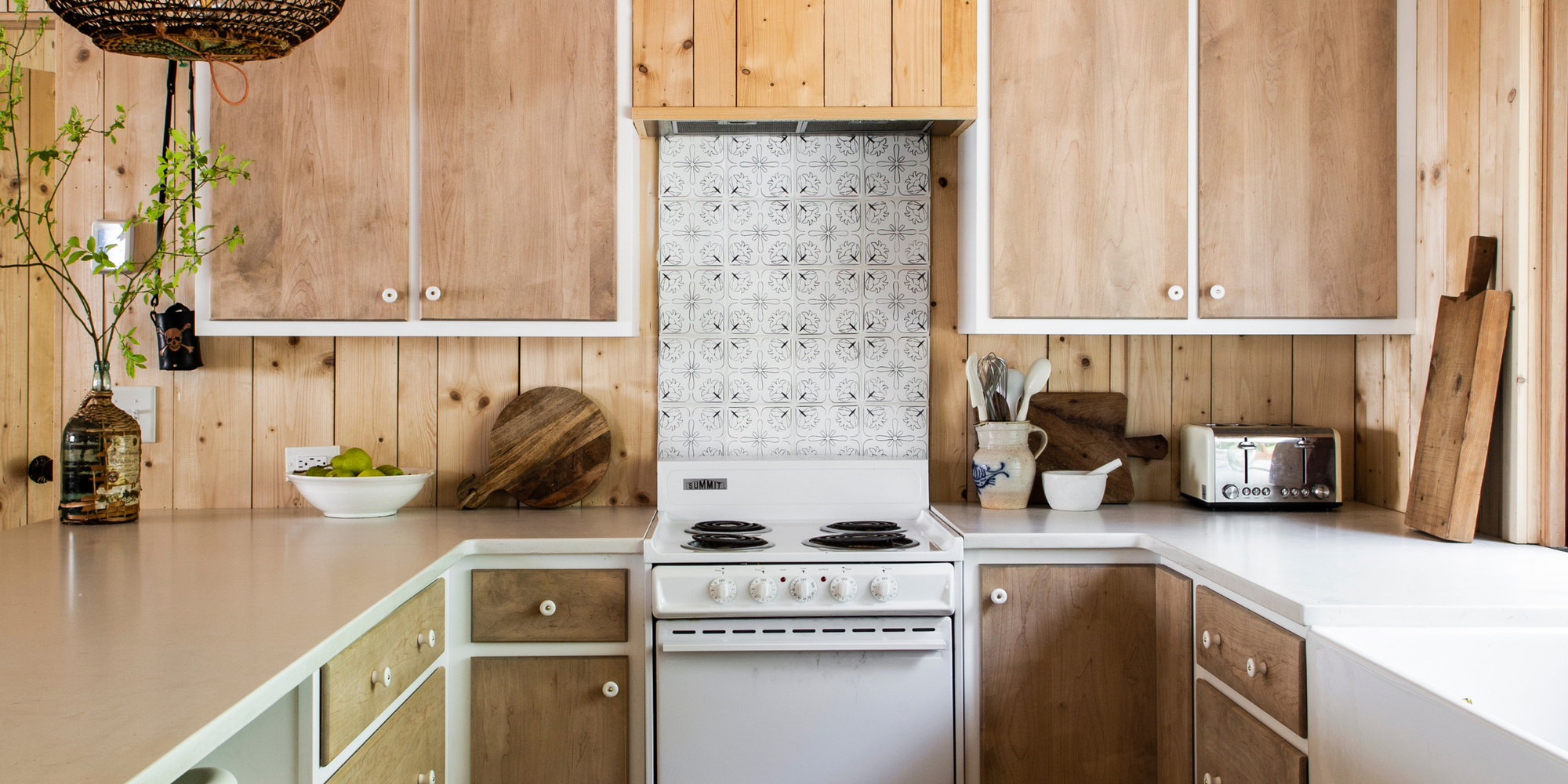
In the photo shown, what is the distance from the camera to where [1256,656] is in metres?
1.50

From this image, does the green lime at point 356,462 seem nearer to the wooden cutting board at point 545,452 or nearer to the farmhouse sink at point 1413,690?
the wooden cutting board at point 545,452

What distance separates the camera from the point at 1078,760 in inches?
75.6

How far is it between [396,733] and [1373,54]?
247 centimetres

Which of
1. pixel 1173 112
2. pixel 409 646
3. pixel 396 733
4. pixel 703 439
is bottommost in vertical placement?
pixel 396 733

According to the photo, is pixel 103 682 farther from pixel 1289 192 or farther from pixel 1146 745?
pixel 1289 192

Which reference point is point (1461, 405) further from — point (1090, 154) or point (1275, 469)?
point (1090, 154)

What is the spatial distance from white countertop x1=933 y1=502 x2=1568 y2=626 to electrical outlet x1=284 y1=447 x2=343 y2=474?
61.0 inches

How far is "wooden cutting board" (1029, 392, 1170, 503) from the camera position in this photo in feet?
7.93

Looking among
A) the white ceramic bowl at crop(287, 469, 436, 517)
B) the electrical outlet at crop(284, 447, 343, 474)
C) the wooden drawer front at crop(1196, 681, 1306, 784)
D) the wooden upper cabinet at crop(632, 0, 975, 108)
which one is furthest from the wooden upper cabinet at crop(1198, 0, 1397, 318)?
the electrical outlet at crop(284, 447, 343, 474)

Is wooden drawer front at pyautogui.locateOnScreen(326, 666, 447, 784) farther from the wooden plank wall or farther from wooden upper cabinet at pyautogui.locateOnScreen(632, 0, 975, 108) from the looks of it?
wooden upper cabinet at pyautogui.locateOnScreen(632, 0, 975, 108)

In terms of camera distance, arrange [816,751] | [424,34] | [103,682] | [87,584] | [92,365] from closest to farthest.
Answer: [103,682] < [87,584] < [816,751] < [424,34] < [92,365]

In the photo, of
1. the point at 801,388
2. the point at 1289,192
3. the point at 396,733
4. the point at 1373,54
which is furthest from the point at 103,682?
the point at 1373,54

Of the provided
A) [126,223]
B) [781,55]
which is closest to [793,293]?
[781,55]

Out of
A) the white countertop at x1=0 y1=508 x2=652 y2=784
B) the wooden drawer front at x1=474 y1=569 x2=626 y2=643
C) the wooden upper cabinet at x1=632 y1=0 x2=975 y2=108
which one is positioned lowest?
the wooden drawer front at x1=474 y1=569 x2=626 y2=643
